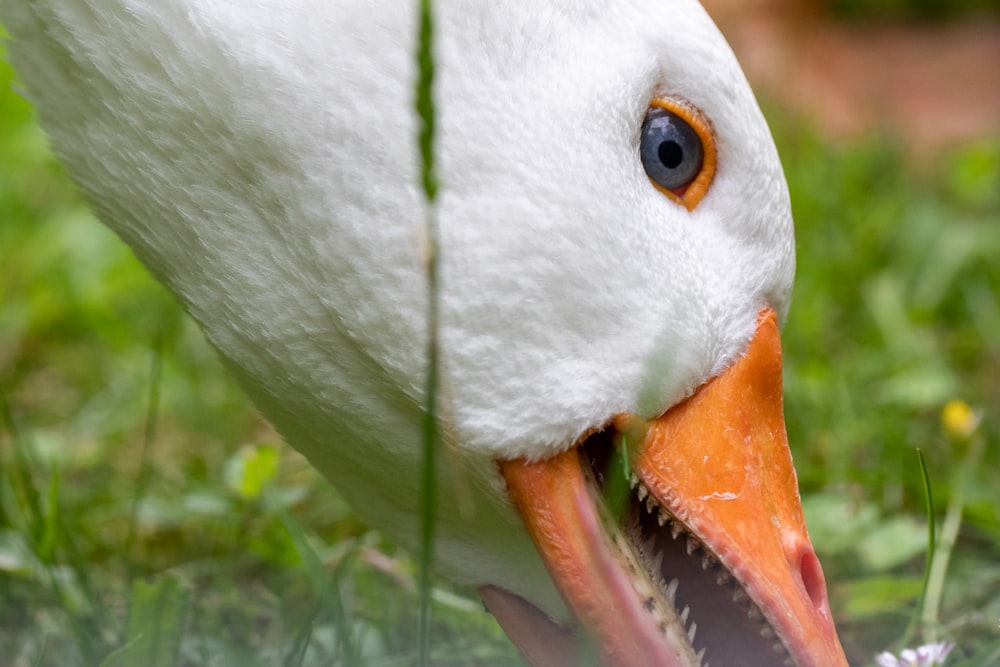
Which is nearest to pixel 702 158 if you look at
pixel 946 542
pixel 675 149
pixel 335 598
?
pixel 675 149

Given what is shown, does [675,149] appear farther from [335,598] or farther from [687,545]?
[335,598]

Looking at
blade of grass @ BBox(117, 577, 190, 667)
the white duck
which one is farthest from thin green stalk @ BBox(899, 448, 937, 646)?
blade of grass @ BBox(117, 577, 190, 667)

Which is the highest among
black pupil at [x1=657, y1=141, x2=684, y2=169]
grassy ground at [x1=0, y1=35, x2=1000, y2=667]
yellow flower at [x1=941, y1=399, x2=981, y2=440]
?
black pupil at [x1=657, y1=141, x2=684, y2=169]

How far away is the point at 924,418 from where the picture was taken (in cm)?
265

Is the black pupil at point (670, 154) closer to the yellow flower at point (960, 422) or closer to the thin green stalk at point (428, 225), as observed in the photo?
the thin green stalk at point (428, 225)

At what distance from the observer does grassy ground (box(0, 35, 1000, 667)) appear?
1.66 metres

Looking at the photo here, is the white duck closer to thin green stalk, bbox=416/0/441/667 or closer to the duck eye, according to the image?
the duck eye

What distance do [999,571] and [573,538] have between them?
0.87m

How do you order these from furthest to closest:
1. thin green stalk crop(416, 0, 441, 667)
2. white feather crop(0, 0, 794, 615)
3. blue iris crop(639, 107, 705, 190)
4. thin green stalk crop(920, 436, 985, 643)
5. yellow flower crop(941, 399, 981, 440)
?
yellow flower crop(941, 399, 981, 440)
thin green stalk crop(920, 436, 985, 643)
blue iris crop(639, 107, 705, 190)
white feather crop(0, 0, 794, 615)
thin green stalk crop(416, 0, 441, 667)

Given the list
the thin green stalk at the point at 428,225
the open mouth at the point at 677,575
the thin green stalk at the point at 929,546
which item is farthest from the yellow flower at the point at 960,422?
the thin green stalk at the point at 428,225

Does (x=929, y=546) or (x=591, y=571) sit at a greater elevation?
(x=929, y=546)

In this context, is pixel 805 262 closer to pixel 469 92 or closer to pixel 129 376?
pixel 129 376

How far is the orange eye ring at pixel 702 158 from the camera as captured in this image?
1.39 m

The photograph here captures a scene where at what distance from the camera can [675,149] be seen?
1.39 m
